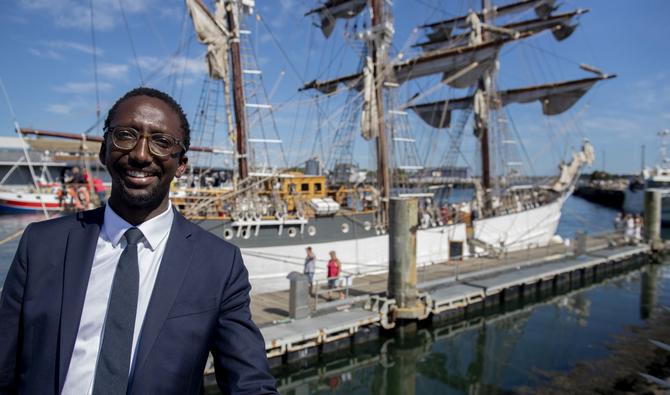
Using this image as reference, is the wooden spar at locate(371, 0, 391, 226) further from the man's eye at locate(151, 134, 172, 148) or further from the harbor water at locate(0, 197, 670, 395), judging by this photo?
the man's eye at locate(151, 134, 172, 148)

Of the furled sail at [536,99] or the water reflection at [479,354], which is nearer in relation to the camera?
the water reflection at [479,354]

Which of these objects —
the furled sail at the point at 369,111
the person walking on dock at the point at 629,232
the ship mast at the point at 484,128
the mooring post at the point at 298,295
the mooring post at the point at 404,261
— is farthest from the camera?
the ship mast at the point at 484,128

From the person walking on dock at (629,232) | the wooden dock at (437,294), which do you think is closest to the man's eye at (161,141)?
the wooden dock at (437,294)

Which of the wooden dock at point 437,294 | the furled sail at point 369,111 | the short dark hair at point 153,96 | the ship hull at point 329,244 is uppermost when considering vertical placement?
the furled sail at point 369,111

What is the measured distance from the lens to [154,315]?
5.03 feet

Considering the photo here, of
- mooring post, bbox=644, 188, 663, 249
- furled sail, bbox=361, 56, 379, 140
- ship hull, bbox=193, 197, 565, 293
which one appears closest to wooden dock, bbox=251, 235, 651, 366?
ship hull, bbox=193, 197, 565, 293

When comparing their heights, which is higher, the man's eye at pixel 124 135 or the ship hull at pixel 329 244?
the man's eye at pixel 124 135

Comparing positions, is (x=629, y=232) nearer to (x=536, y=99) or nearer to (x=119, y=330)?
(x=536, y=99)

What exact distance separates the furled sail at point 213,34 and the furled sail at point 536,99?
689 inches

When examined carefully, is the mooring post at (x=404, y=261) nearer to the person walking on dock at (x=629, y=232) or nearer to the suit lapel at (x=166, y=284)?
the suit lapel at (x=166, y=284)

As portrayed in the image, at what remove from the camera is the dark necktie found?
56.4 inches

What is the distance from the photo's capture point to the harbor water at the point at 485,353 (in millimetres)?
10062

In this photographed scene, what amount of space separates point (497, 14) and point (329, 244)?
28.7 metres

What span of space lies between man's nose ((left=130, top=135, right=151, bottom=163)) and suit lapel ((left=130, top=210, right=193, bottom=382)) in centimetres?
28
